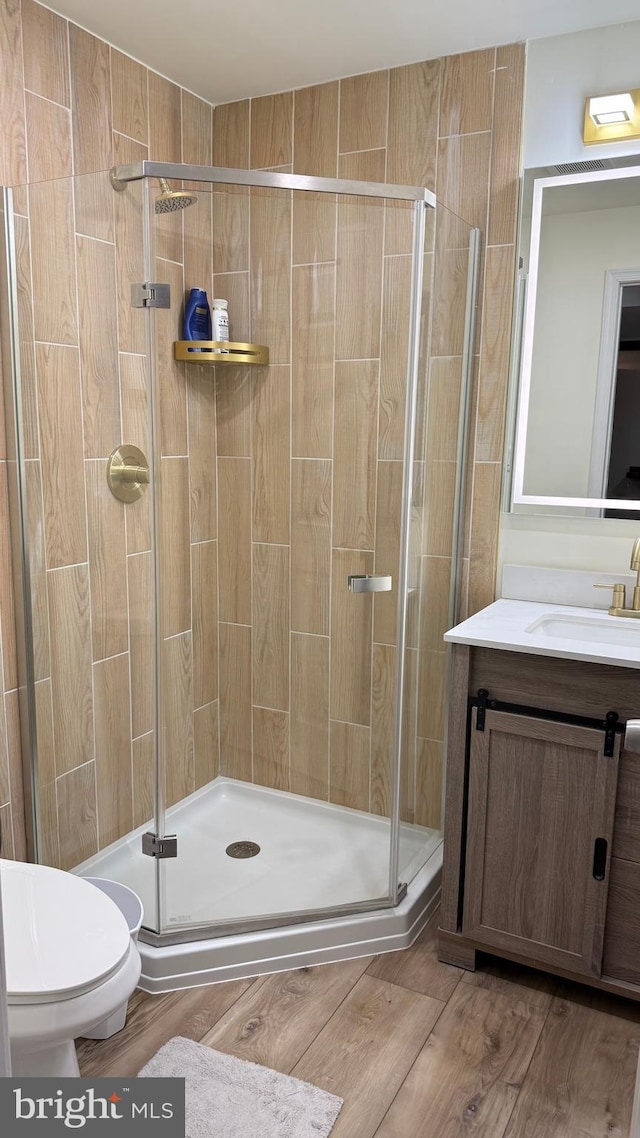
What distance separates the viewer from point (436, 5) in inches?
77.3

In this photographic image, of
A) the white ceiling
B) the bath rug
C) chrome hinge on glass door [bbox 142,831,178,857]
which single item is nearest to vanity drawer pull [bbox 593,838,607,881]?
the bath rug

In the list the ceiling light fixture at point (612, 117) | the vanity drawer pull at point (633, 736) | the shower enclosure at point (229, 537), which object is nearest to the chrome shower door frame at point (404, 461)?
the shower enclosure at point (229, 537)

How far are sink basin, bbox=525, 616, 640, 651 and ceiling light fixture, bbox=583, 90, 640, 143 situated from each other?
1240 mm

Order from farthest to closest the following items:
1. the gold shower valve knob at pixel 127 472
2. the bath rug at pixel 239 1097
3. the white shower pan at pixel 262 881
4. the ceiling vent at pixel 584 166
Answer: the ceiling vent at pixel 584 166, the white shower pan at pixel 262 881, the gold shower valve knob at pixel 127 472, the bath rug at pixel 239 1097

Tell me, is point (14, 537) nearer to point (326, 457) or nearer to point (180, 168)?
point (326, 457)

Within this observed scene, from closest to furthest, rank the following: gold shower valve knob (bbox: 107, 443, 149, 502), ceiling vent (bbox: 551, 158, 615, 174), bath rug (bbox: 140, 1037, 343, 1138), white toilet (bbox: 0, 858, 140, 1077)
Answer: white toilet (bbox: 0, 858, 140, 1077)
bath rug (bbox: 140, 1037, 343, 1138)
gold shower valve knob (bbox: 107, 443, 149, 502)
ceiling vent (bbox: 551, 158, 615, 174)

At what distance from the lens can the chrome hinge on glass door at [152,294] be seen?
1.78 meters

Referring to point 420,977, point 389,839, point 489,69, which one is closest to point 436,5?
point 489,69

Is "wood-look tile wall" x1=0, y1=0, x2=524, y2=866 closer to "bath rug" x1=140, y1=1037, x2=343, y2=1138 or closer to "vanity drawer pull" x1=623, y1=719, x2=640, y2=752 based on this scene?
"bath rug" x1=140, y1=1037, x2=343, y2=1138

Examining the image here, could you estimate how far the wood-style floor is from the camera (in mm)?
1643

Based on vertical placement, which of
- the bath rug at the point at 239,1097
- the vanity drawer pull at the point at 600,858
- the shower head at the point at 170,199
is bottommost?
the bath rug at the point at 239,1097

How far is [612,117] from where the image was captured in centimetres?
207

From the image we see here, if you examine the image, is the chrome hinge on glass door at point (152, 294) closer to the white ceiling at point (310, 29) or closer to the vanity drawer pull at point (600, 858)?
the white ceiling at point (310, 29)

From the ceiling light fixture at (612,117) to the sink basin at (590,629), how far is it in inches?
48.8
